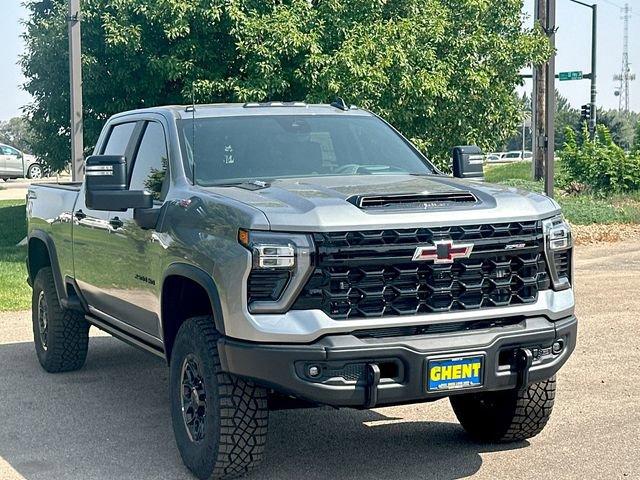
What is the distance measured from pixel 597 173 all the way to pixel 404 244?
69.1 feet

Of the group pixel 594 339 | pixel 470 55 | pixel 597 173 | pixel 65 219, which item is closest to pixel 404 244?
pixel 65 219

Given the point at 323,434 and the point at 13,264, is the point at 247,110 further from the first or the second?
the point at 13,264

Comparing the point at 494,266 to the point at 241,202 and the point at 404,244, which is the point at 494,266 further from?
the point at 241,202

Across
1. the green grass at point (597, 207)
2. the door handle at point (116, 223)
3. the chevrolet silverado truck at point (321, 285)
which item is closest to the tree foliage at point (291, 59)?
the green grass at point (597, 207)

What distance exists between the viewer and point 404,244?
518 centimetres

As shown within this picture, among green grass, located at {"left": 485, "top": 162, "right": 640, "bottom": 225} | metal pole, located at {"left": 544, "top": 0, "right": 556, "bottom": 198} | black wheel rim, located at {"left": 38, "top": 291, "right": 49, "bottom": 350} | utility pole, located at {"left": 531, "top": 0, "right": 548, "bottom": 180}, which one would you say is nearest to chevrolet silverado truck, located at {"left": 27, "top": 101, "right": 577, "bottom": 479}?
black wheel rim, located at {"left": 38, "top": 291, "right": 49, "bottom": 350}

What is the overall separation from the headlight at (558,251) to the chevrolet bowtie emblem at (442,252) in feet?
1.80

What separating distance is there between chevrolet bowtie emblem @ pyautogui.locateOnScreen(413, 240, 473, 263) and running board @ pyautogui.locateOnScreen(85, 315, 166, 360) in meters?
1.89

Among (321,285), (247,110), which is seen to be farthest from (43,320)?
(321,285)

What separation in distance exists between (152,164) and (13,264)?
355 inches

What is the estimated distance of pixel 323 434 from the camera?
6.67 m

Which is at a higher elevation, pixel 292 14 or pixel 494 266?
pixel 292 14

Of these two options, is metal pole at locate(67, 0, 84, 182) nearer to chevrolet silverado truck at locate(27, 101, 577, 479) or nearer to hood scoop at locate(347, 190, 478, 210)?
chevrolet silverado truck at locate(27, 101, 577, 479)

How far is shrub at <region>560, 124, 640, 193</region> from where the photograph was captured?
25005 millimetres
